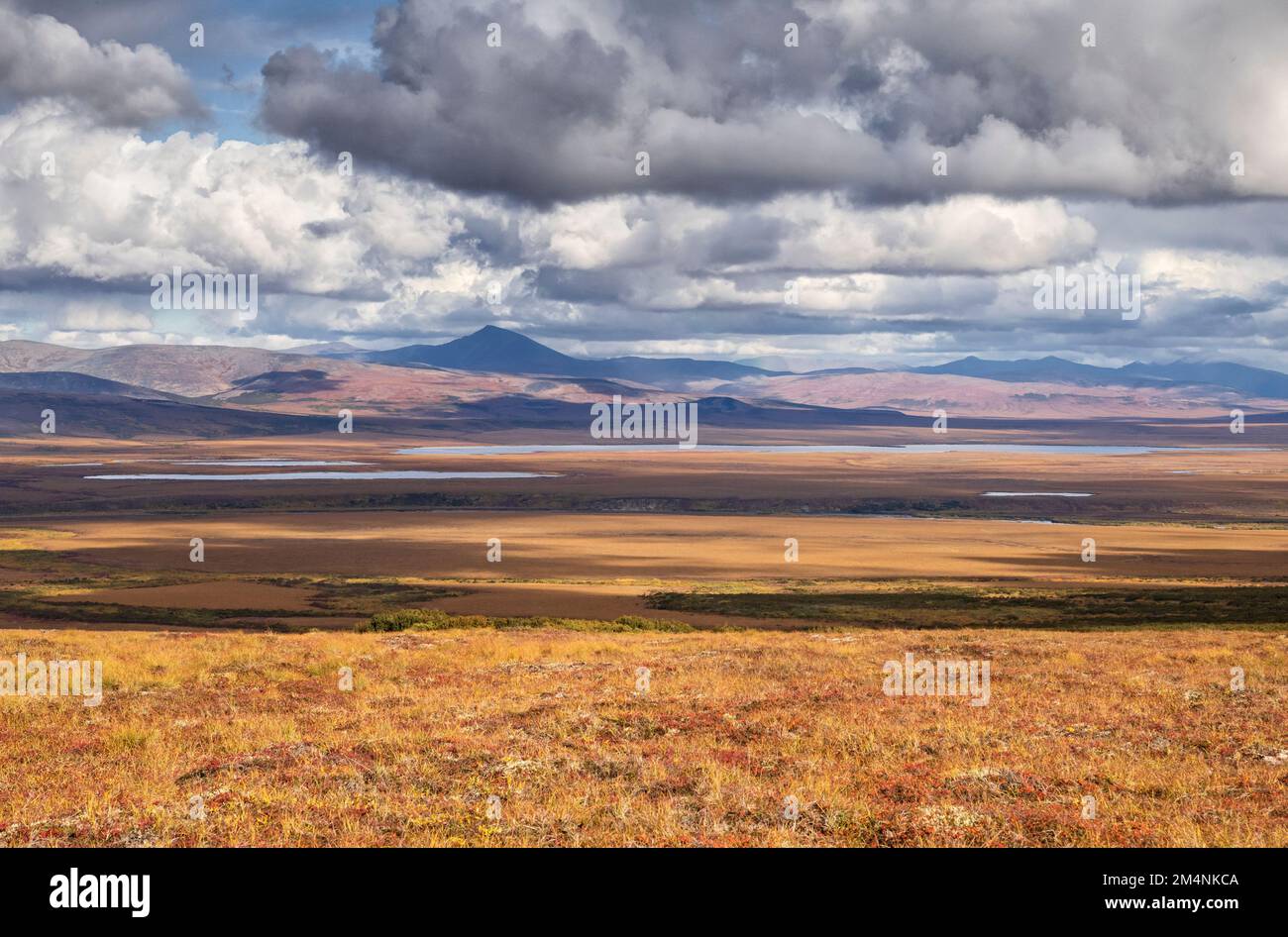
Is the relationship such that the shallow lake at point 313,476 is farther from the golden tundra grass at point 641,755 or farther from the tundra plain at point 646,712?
the golden tundra grass at point 641,755

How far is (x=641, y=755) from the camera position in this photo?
642 inches

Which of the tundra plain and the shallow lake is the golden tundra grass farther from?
the shallow lake

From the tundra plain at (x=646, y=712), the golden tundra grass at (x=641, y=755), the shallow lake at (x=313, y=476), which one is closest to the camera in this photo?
the golden tundra grass at (x=641, y=755)

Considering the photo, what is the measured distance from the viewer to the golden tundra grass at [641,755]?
12227 mm

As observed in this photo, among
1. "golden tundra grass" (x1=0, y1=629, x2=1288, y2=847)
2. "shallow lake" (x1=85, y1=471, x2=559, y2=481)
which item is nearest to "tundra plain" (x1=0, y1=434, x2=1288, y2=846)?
"golden tundra grass" (x1=0, y1=629, x2=1288, y2=847)

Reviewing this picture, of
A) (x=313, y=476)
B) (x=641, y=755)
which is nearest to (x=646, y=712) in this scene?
(x=641, y=755)

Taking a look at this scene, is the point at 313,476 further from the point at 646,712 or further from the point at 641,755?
the point at 641,755

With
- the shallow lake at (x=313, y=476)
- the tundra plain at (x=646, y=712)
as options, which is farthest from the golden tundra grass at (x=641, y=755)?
the shallow lake at (x=313, y=476)

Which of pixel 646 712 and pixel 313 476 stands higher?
pixel 313 476

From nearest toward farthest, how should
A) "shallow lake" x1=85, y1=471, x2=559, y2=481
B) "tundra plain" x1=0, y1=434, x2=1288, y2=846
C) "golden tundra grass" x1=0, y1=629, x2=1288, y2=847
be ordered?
"golden tundra grass" x1=0, y1=629, x2=1288, y2=847 < "tundra plain" x1=0, y1=434, x2=1288, y2=846 < "shallow lake" x1=85, y1=471, x2=559, y2=481

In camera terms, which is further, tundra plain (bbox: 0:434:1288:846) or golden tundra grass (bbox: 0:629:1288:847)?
tundra plain (bbox: 0:434:1288:846)

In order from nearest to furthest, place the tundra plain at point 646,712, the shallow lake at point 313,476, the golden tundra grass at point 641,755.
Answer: the golden tundra grass at point 641,755
the tundra plain at point 646,712
the shallow lake at point 313,476

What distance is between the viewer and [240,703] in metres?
21.4

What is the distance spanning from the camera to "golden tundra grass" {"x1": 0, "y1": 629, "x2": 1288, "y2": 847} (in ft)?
40.1
